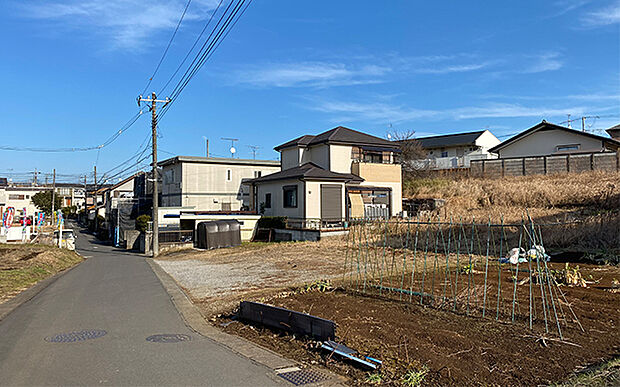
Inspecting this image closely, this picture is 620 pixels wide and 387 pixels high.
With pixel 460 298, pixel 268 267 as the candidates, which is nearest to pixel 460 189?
pixel 268 267

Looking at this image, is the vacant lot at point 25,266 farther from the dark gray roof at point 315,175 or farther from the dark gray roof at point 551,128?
the dark gray roof at point 551,128

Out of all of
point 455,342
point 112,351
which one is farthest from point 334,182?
point 112,351

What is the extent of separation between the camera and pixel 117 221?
35656 millimetres

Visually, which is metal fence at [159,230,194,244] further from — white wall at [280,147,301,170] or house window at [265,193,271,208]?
white wall at [280,147,301,170]

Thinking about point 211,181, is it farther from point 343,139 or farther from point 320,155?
point 343,139

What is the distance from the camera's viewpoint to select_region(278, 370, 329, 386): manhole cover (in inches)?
193

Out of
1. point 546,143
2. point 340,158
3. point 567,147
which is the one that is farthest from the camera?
point 546,143

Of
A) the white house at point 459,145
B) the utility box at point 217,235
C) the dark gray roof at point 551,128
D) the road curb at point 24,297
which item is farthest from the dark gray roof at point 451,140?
the road curb at point 24,297

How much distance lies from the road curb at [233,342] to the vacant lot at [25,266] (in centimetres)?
415

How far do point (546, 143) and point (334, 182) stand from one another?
1762 cm

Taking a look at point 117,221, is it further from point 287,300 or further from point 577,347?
point 577,347

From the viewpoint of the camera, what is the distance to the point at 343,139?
3011 cm

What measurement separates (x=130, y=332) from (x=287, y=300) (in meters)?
2.88

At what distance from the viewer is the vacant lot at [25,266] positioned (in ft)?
39.4
